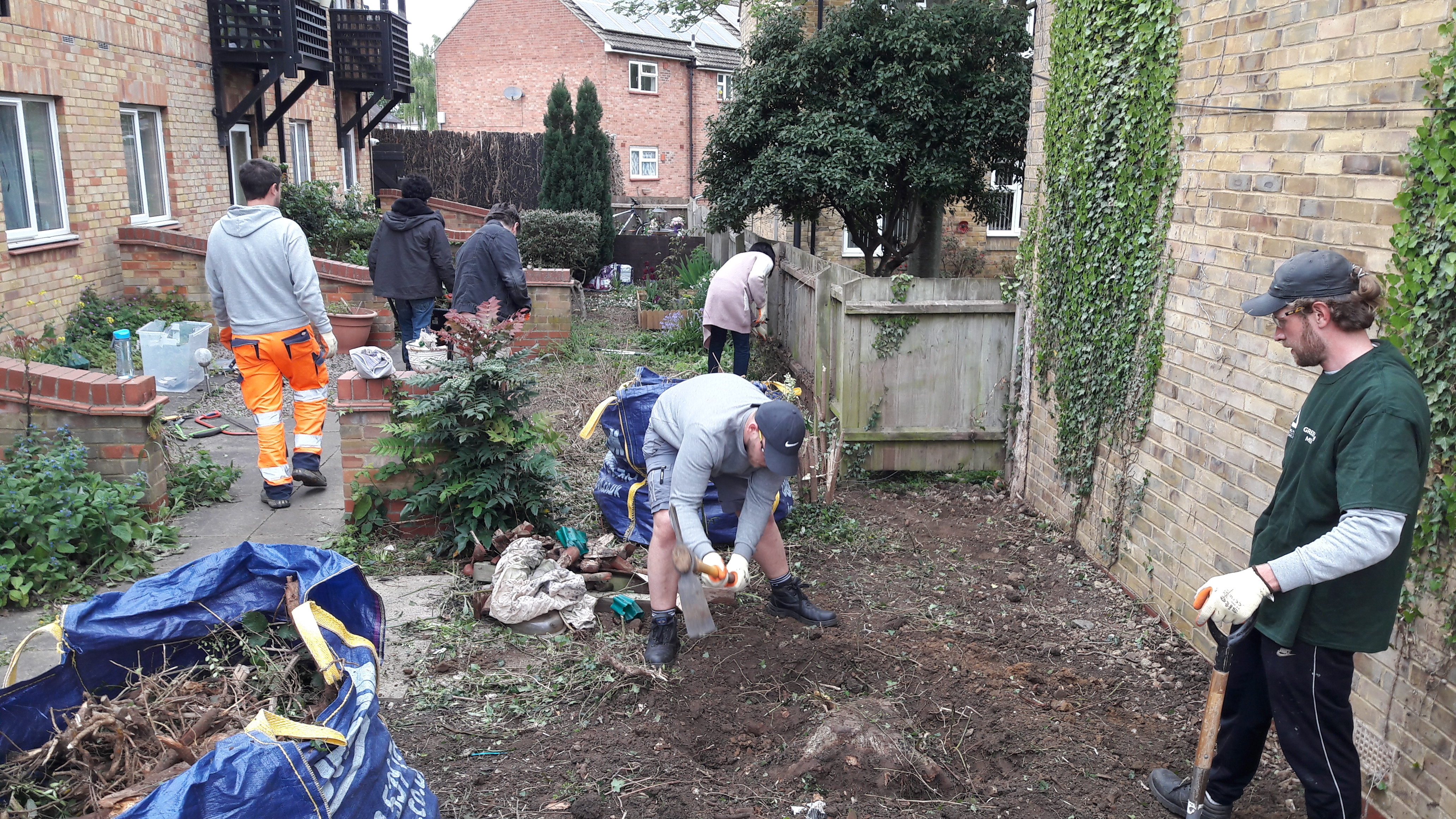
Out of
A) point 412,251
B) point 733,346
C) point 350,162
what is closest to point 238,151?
point 350,162

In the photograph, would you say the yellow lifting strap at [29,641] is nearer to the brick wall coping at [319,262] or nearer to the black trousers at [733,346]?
the black trousers at [733,346]

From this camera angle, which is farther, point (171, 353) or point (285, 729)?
point (171, 353)

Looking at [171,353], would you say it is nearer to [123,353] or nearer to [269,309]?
[123,353]

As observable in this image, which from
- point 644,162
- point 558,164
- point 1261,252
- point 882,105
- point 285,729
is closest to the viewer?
point 285,729

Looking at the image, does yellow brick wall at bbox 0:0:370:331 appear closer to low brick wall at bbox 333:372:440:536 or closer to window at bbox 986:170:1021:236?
low brick wall at bbox 333:372:440:536

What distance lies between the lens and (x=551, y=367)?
388 inches

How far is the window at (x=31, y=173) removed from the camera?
8.20 meters

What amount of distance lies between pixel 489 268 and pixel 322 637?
5.66 meters

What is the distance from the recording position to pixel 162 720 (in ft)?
9.08

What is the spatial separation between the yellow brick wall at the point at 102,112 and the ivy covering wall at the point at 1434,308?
30.3ft

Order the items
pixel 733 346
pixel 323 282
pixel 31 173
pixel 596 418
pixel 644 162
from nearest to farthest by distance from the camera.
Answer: pixel 596 418
pixel 31 173
pixel 733 346
pixel 323 282
pixel 644 162

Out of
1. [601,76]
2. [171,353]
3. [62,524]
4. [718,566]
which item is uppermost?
[601,76]

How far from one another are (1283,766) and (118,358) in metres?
8.35

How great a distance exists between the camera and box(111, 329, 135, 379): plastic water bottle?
7.61 meters
